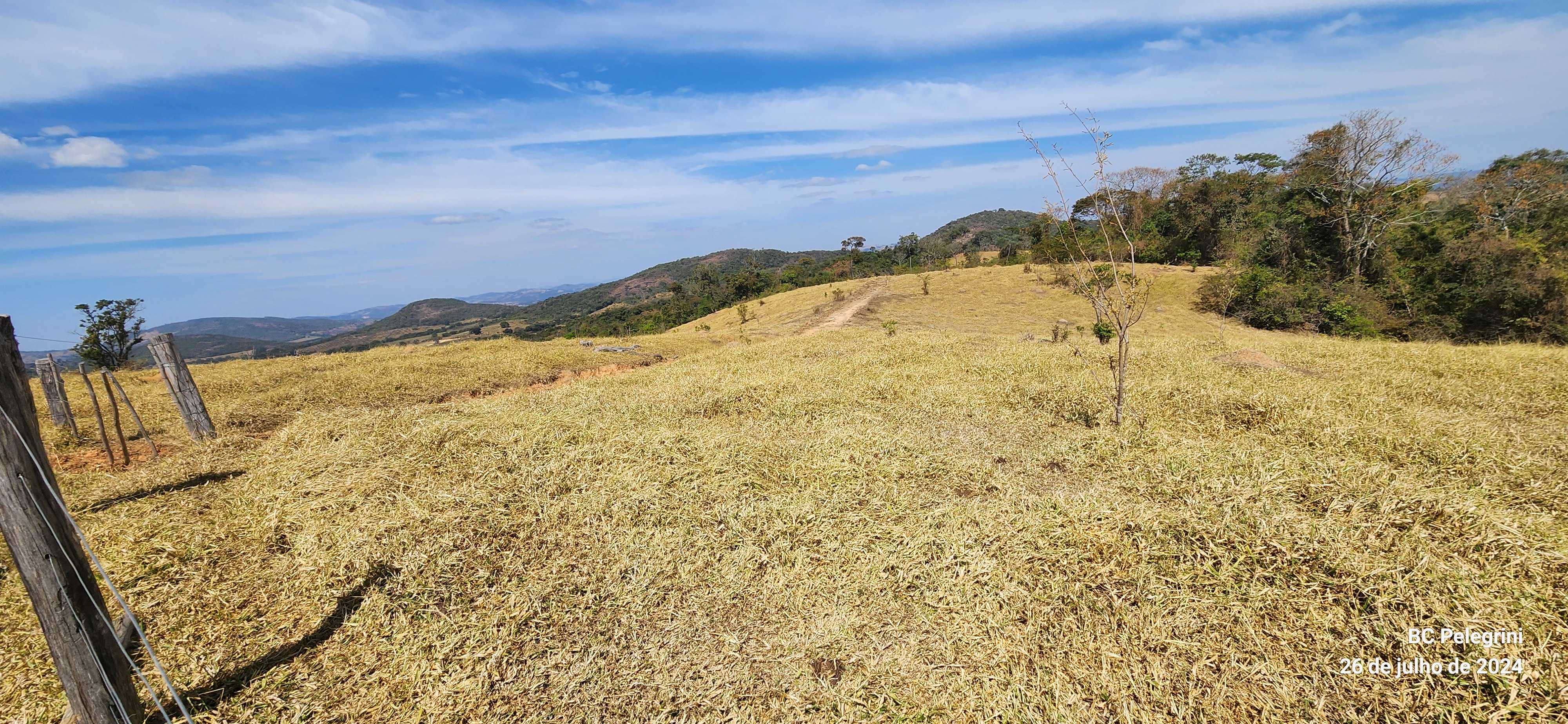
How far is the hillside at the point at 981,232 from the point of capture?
224ft

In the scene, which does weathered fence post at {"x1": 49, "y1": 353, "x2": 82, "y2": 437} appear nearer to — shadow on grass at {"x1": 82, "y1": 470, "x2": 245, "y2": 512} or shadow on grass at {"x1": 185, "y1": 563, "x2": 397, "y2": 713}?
shadow on grass at {"x1": 82, "y1": 470, "x2": 245, "y2": 512}

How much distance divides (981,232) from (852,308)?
7828 centimetres

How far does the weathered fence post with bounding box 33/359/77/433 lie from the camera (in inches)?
262

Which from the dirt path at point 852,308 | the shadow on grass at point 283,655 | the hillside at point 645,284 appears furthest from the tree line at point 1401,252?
the hillside at point 645,284

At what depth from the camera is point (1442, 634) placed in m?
2.58

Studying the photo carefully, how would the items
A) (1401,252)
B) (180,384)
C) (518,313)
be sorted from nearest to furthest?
(180,384)
(1401,252)
(518,313)

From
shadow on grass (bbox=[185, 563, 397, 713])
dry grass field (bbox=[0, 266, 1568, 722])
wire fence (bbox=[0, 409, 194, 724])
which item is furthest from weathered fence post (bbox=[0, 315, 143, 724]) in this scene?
dry grass field (bbox=[0, 266, 1568, 722])

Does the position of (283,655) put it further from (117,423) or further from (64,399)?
(64,399)

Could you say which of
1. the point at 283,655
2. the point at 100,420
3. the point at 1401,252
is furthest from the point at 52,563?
the point at 1401,252

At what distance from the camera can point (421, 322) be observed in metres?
148

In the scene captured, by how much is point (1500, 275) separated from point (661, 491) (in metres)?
28.9

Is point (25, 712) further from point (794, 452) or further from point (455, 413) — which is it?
point (794, 452)

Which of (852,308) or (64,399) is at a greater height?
(64,399)

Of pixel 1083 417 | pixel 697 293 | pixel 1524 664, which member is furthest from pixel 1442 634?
pixel 697 293
